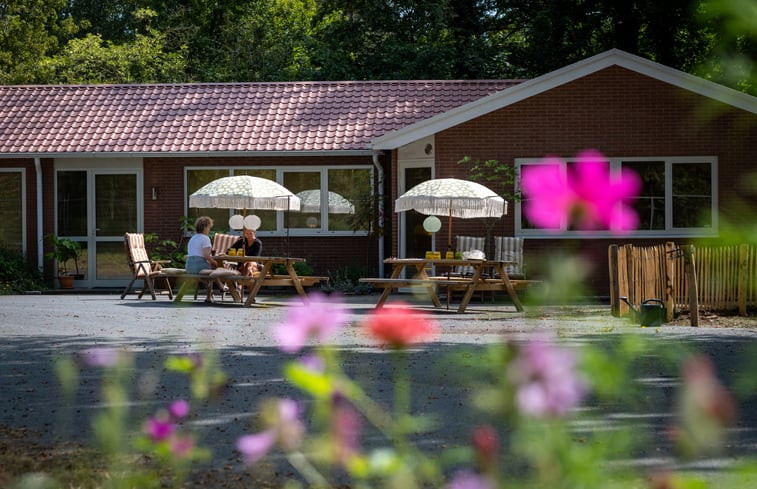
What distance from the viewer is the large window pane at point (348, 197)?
862 inches

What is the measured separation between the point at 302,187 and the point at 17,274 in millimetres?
5696

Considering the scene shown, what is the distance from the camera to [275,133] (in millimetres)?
22641

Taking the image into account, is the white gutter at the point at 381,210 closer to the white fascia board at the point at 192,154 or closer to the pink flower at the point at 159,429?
the white fascia board at the point at 192,154

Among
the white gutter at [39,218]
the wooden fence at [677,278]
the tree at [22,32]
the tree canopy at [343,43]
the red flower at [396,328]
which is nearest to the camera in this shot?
the red flower at [396,328]

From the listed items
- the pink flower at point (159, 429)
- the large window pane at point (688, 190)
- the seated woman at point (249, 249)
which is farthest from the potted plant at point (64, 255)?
the pink flower at point (159, 429)

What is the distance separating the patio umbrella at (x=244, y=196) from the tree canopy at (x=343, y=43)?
1269 cm

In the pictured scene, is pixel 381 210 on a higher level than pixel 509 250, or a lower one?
higher

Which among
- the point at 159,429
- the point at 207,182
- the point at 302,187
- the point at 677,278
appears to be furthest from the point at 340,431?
the point at 207,182

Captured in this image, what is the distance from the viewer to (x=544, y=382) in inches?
52.2

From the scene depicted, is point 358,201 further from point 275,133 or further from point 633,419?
point 633,419

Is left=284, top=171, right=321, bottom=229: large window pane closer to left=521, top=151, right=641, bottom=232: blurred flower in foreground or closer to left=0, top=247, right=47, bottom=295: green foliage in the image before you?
left=0, top=247, right=47, bottom=295: green foliage

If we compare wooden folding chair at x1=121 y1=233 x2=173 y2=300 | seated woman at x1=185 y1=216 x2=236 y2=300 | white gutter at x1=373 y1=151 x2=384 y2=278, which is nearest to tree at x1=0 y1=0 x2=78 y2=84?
white gutter at x1=373 y1=151 x2=384 y2=278

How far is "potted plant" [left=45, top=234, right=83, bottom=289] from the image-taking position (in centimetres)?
2228

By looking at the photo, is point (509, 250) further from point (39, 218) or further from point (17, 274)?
point (39, 218)
